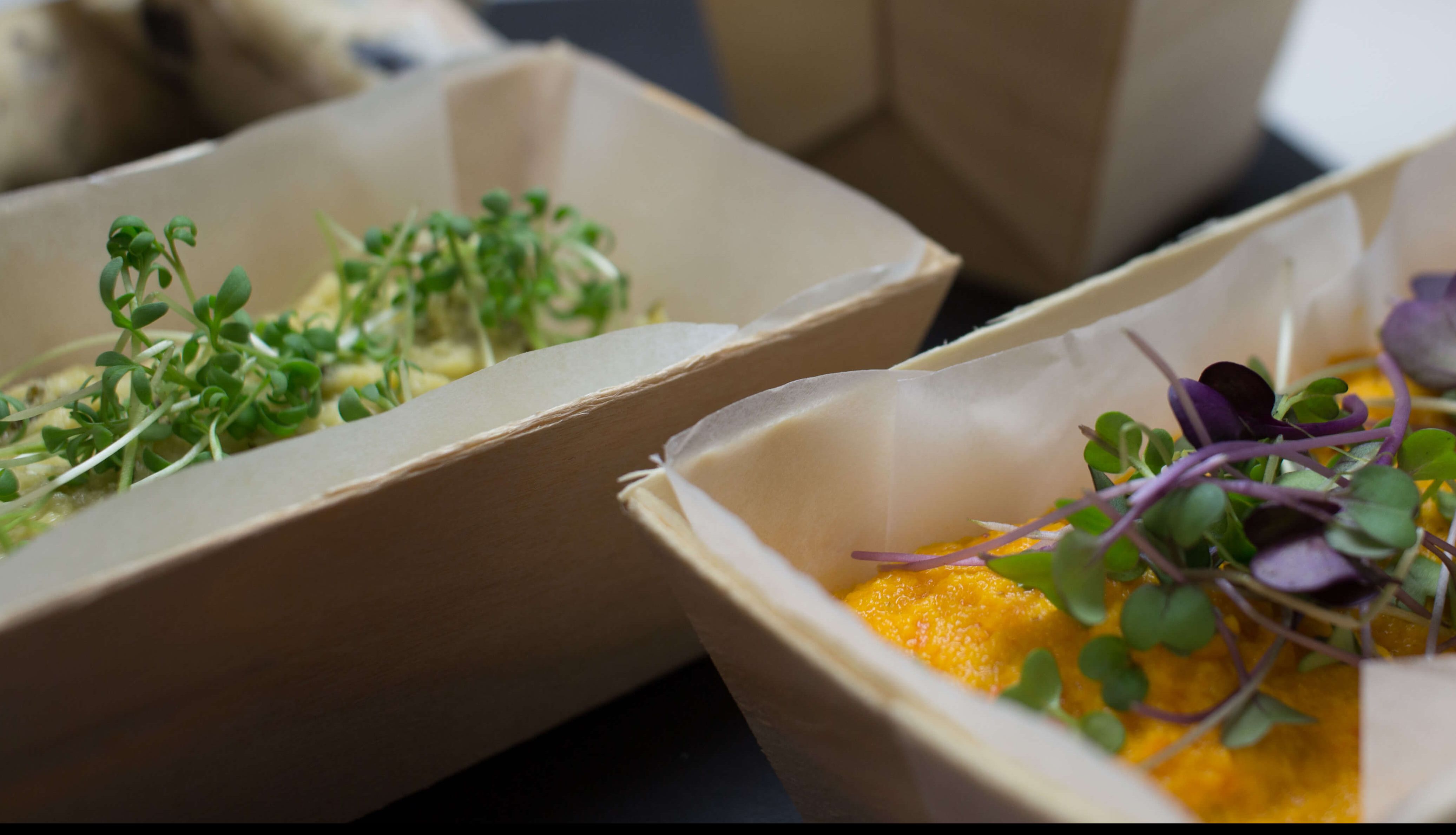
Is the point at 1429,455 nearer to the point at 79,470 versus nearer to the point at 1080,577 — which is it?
the point at 1080,577

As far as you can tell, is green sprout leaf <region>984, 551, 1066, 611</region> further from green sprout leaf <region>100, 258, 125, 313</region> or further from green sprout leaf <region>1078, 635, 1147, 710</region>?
green sprout leaf <region>100, 258, 125, 313</region>

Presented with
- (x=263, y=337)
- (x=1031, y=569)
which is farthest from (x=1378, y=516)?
(x=263, y=337)

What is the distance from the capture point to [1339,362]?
0.71 metres

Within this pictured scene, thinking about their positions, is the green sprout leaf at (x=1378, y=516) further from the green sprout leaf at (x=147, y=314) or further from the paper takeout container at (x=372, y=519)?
the green sprout leaf at (x=147, y=314)

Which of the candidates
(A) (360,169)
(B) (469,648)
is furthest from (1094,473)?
(A) (360,169)

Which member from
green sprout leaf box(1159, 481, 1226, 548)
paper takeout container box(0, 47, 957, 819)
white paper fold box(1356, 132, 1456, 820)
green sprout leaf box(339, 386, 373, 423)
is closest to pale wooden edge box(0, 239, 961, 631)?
paper takeout container box(0, 47, 957, 819)

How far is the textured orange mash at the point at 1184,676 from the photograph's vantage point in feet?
1.45

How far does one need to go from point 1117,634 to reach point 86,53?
1.30 m

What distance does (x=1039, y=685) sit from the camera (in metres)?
0.46

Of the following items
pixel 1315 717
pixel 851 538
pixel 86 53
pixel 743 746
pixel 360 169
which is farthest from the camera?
pixel 86 53

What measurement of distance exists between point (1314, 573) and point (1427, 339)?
1.00 feet

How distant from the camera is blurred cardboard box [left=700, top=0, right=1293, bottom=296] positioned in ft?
3.09

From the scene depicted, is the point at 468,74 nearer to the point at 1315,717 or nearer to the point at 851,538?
the point at 851,538

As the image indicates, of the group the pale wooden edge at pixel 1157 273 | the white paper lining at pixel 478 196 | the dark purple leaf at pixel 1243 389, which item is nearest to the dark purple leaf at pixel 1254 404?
the dark purple leaf at pixel 1243 389
